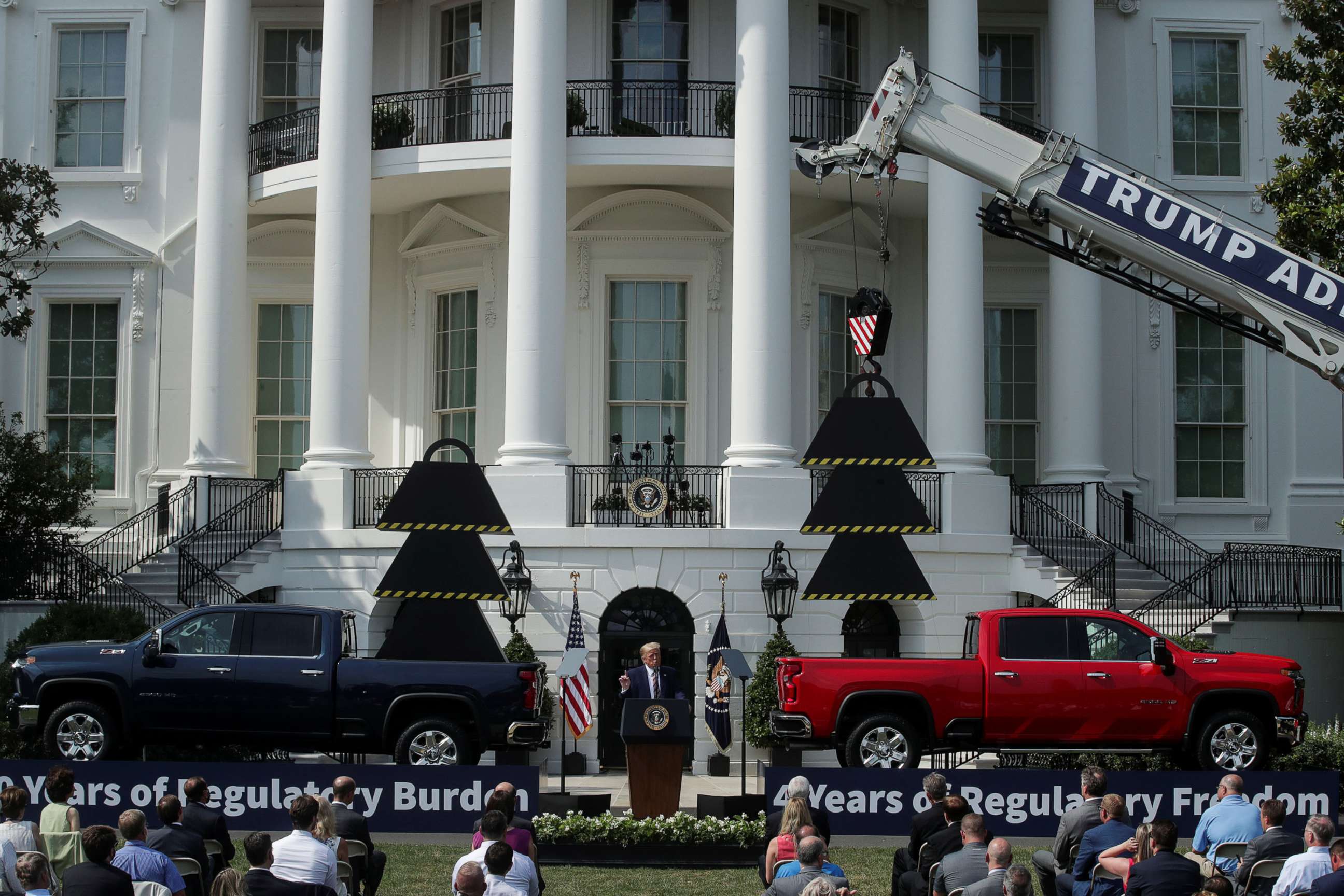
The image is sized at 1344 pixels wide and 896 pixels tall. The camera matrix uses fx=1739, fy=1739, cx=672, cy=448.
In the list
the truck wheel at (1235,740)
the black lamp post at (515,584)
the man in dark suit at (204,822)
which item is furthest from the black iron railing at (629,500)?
the man in dark suit at (204,822)

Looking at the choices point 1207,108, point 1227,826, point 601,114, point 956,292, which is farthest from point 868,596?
point 1207,108

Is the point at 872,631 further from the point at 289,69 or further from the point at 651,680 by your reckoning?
the point at 289,69

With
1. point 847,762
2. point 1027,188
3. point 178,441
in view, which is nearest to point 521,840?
point 847,762

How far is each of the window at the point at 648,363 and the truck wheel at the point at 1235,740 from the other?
467 inches

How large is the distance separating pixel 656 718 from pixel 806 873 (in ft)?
21.7

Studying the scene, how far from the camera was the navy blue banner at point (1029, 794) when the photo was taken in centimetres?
1553

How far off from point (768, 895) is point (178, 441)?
2239 centimetres

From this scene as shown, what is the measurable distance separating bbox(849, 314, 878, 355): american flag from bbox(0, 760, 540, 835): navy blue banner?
8.58m

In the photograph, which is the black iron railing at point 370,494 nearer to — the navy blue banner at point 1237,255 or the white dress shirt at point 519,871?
the navy blue banner at point 1237,255

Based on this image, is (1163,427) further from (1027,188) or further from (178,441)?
(178,441)

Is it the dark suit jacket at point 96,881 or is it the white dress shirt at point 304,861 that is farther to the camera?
the white dress shirt at point 304,861

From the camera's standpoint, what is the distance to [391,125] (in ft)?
94.2

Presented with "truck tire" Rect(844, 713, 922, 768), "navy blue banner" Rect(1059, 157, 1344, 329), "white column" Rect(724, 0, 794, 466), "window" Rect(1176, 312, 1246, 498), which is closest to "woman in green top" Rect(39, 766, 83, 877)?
"truck tire" Rect(844, 713, 922, 768)

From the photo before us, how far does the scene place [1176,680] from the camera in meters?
19.0
